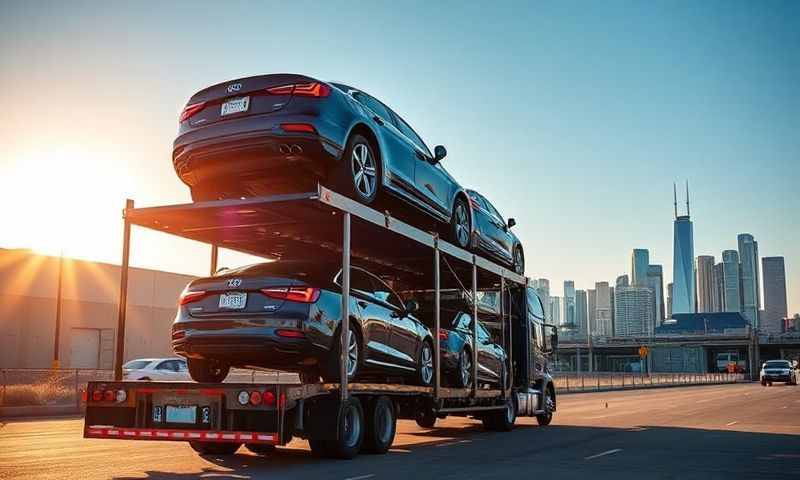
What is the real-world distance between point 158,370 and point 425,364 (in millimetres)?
15506

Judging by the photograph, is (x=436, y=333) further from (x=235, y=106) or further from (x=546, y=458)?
(x=235, y=106)

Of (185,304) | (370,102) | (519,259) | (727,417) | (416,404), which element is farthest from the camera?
(727,417)

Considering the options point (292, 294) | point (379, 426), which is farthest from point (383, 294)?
point (292, 294)

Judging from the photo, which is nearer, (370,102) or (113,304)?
(370,102)

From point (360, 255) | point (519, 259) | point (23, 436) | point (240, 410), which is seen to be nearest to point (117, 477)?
point (240, 410)

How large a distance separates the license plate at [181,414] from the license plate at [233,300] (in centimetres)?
107

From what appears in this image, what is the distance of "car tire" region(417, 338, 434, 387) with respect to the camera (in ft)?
35.9

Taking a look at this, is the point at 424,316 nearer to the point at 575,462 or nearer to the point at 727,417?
the point at 575,462

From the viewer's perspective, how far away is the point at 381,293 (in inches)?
400

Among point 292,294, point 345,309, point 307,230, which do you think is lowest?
point 345,309

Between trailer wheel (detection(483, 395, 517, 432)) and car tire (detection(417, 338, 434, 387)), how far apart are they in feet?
13.8

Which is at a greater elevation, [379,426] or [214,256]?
[214,256]

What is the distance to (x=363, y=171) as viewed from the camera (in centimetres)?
927

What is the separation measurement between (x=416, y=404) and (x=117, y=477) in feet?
13.9
